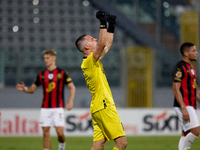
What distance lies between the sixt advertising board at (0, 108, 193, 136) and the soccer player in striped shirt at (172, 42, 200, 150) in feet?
17.1

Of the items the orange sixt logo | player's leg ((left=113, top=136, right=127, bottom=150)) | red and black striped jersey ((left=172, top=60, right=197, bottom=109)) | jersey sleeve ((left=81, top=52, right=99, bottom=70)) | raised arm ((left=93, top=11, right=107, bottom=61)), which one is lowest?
the orange sixt logo

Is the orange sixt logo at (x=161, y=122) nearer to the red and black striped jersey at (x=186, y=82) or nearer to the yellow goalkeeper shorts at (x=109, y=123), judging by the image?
the red and black striped jersey at (x=186, y=82)

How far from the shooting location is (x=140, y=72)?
1474 centimetres

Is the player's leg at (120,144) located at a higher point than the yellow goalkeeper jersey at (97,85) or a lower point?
lower

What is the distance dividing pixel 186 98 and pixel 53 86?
2476mm

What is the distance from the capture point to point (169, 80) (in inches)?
577

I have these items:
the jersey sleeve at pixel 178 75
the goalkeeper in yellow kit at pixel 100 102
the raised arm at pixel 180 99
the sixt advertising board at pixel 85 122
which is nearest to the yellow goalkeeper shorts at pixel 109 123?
→ the goalkeeper in yellow kit at pixel 100 102

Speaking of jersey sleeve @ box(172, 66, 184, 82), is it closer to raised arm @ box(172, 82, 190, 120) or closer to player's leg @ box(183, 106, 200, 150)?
raised arm @ box(172, 82, 190, 120)

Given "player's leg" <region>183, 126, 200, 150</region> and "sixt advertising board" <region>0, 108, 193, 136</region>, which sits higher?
"player's leg" <region>183, 126, 200, 150</region>

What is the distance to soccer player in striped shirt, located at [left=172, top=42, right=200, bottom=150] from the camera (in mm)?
5031

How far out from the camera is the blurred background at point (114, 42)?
14203 millimetres

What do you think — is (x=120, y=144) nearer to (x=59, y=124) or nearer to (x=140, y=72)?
(x=59, y=124)

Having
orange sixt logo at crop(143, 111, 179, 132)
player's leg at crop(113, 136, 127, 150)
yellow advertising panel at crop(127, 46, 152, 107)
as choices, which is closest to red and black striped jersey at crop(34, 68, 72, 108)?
player's leg at crop(113, 136, 127, 150)

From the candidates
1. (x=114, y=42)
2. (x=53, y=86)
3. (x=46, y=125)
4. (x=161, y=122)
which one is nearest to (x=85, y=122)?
(x=161, y=122)
